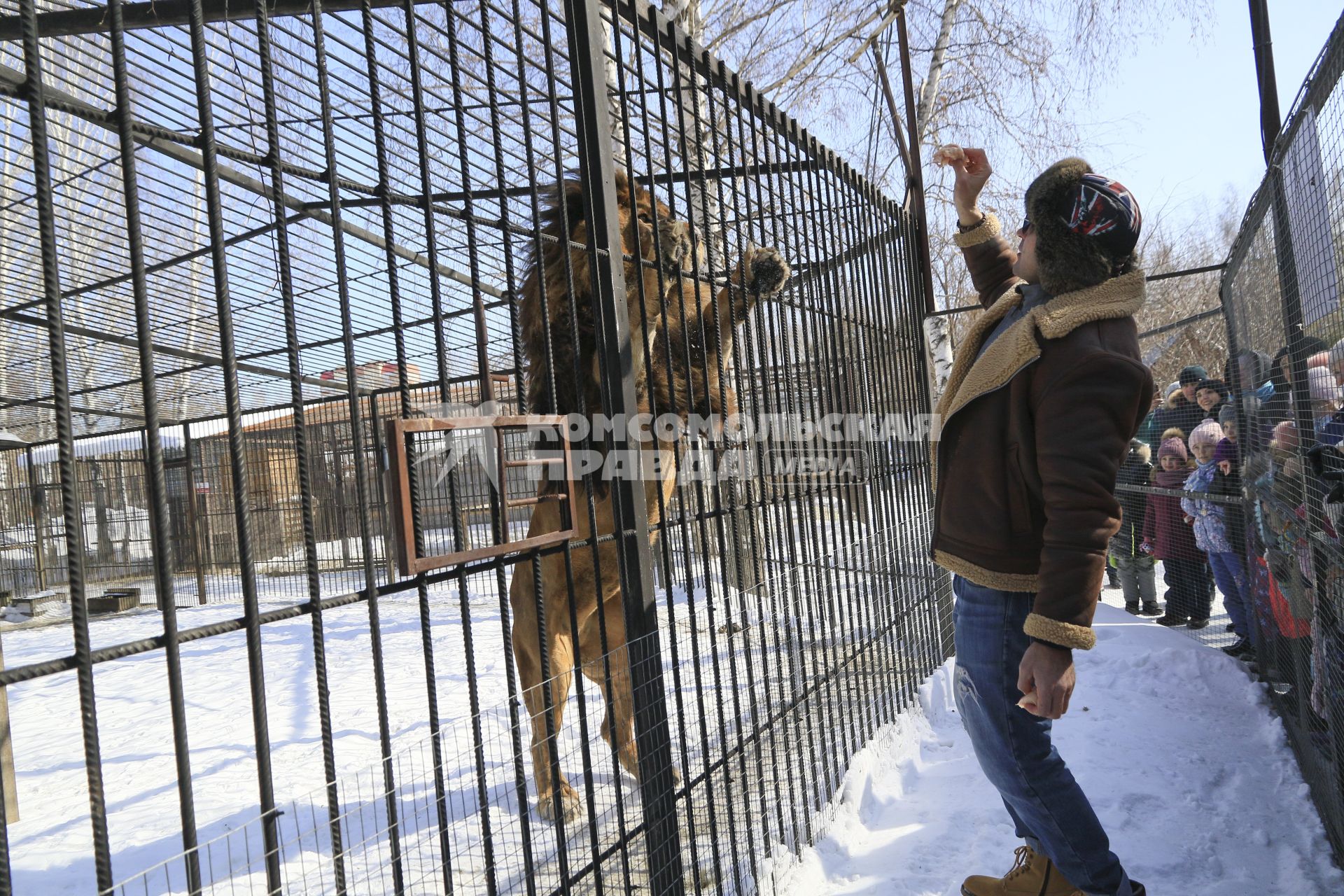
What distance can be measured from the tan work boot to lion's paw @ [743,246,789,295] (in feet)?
7.56

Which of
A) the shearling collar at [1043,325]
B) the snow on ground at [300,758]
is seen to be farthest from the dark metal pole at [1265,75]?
the snow on ground at [300,758]

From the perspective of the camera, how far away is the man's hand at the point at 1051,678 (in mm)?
2082

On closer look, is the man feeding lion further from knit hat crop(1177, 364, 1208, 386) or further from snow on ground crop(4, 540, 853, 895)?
knit hat crop(1177, 364, 1208, 386)

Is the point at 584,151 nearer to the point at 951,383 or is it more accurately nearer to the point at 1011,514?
the point at 951,383

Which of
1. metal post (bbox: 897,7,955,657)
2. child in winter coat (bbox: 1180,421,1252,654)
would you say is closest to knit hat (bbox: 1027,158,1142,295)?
metal post (bbox: 897,7,955,657)

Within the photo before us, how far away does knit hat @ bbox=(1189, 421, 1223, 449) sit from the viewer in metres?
6.20

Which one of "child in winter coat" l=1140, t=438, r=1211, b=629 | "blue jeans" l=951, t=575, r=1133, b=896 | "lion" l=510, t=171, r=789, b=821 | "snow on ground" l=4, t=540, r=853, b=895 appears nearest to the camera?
"blue jeans" l=951, t=575, r=1133, b=896

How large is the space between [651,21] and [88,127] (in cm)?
639

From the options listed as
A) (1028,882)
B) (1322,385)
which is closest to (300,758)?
(1028,882)

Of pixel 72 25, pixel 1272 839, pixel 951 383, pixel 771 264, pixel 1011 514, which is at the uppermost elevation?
pixel 72 25

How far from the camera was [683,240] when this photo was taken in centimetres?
307

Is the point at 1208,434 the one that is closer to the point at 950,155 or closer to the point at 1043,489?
the point at 950,155

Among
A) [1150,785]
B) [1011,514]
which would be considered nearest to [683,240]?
[1011,514]

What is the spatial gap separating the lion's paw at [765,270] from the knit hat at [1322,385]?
192 centimetres
